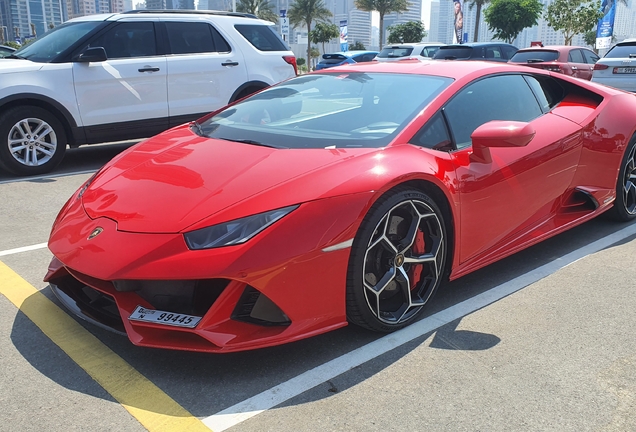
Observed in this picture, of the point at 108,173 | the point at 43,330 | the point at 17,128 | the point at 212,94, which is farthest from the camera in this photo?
the point at 212,94

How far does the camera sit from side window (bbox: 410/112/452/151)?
10.1 ft

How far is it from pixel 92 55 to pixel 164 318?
4.91 meters

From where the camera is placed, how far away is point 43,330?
2854mm

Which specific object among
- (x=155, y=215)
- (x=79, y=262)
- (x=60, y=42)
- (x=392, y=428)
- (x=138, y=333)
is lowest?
(x=392, y=428)

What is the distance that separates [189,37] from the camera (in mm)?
7406

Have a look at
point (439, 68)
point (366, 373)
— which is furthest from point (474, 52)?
point (366, 373)

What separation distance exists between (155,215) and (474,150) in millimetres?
1665

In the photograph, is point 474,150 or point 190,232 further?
point 474,150

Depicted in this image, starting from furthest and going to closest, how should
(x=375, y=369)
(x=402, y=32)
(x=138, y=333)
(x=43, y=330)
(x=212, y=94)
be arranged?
(x=402, y=32) → (x=212, y=94) → (x=43, y=330) → (x=375, y=369) → (x=138, y=333)

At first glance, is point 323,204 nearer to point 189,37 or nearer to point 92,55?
point 92,55

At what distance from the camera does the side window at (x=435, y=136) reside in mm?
3092

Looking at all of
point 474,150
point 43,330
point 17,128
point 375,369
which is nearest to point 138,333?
point 43,330

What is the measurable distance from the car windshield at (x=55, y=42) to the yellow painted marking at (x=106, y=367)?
4.04 m

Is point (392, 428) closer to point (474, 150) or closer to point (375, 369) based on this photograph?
point (375, 369)
